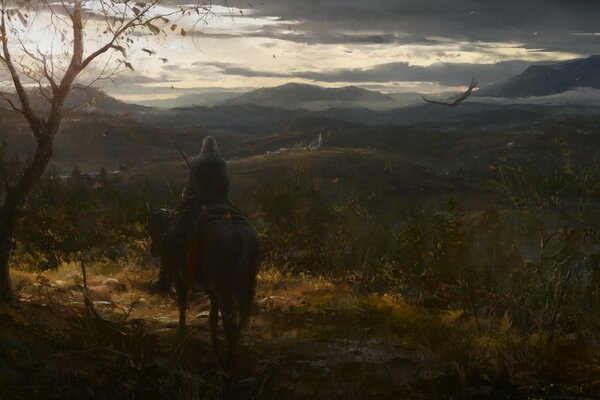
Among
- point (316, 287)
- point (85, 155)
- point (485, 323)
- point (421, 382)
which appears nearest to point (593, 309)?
point (485, 323)

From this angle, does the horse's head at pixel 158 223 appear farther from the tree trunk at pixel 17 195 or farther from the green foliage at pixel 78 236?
the green foliage at pixel 78 236

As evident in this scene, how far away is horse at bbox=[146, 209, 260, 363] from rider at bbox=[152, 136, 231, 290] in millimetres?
381

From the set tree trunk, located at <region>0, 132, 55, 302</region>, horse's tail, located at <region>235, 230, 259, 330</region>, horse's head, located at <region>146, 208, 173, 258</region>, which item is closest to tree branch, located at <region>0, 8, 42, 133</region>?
tree trunk, located at <region>0, 132, 55, 302</region>

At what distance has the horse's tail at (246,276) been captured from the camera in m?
8.00

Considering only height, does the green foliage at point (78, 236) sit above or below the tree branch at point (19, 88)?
below

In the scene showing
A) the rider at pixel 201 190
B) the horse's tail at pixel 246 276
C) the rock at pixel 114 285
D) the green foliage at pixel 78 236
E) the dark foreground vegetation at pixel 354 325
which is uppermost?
the rider at pixel 201 190

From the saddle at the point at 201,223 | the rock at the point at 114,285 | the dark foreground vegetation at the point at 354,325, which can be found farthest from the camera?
the rock at the point at 114,285

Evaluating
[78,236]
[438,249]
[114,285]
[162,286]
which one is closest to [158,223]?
[162,286]

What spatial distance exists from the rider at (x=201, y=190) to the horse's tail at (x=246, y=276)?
1.04 metres

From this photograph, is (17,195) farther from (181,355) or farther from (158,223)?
(181,355)

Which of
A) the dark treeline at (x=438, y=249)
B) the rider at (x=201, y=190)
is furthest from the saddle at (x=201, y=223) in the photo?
the dark treeline at (x=438, y=249)

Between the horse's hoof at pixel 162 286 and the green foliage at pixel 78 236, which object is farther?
the green foliage at pixel 78 236

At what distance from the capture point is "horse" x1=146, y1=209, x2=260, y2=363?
7.97 meters

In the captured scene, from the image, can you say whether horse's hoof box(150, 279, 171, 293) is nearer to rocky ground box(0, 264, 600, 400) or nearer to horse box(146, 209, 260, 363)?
rocky ground box(0, 264, 600, 400)
